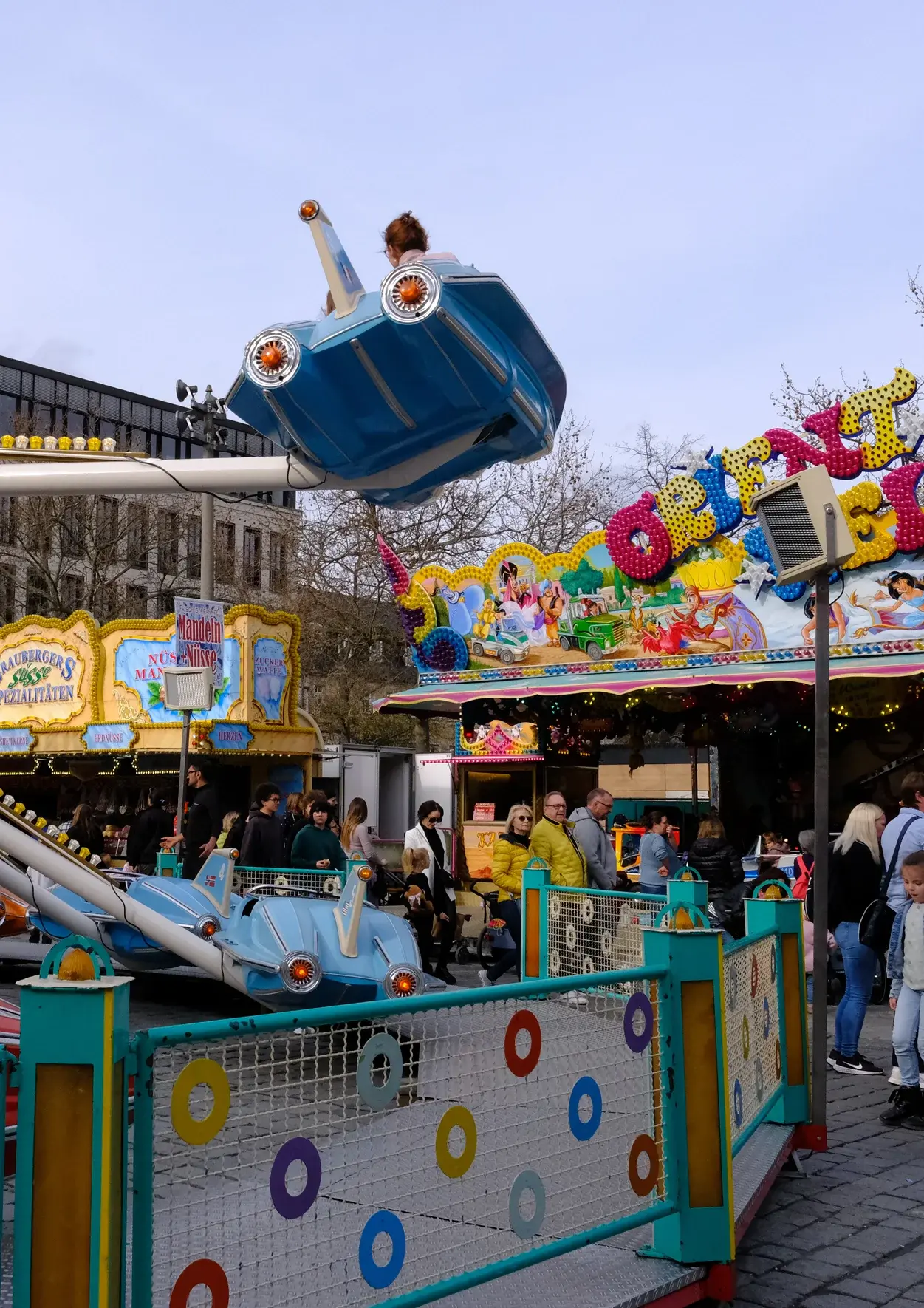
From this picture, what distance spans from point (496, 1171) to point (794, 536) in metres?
3.91

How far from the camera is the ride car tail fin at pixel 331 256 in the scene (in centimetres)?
338

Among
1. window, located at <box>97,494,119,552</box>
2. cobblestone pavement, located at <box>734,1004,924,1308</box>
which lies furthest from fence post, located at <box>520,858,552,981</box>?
window, located at <box>97,494,119,552</box>

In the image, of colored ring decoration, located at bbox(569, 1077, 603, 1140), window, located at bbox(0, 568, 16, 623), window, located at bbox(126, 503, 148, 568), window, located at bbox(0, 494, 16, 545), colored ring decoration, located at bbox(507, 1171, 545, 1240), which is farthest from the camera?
window, located at bbox(0, 568, 16, 623)

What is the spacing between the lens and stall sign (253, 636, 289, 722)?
22.3m

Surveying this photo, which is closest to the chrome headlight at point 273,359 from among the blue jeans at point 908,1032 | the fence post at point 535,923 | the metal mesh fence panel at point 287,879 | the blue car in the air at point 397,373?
the blue car in the air at point 397,373

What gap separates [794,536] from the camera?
674cm

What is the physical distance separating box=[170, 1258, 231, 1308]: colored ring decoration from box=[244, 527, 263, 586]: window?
3912cm

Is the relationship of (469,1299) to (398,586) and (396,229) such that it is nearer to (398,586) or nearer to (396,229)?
(396,229)

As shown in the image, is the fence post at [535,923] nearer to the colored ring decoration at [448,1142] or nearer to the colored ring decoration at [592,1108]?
Answer: the colored ring decoration at [592,1108]

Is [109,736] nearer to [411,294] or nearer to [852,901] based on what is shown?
[852,901]

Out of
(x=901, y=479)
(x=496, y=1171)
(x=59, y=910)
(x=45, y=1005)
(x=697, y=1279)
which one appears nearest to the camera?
(x=45, y=1005)

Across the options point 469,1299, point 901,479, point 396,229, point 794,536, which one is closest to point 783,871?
point 901,479

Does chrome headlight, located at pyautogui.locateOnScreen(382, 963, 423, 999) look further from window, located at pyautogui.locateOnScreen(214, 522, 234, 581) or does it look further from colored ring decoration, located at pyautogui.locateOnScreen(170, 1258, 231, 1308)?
window, located at pyautogui.locateOnScreen(214, 522, 234, 581)

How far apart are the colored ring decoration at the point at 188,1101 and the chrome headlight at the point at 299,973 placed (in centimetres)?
521
